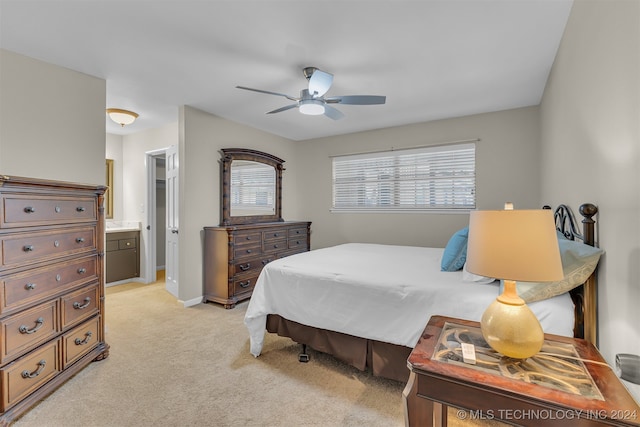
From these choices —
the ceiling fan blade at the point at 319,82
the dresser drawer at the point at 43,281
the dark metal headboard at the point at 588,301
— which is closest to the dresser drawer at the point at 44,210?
the dresser drawer at the point at 43,281

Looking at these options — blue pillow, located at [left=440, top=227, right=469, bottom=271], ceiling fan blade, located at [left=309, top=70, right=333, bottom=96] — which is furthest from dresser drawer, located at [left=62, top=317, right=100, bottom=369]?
blue pillow, located at [left=440, top=227, right=469, bottom=271]

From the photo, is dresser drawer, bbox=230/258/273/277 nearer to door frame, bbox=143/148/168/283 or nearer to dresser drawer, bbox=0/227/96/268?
dresser drawer, bbox=0/227/96/268

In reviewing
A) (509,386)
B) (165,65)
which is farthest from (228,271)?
(509,386)

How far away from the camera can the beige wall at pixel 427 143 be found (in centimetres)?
372

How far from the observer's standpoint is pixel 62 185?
201 cm

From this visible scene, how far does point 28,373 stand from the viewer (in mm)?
1793

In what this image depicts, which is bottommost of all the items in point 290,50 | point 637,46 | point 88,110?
point 637,46

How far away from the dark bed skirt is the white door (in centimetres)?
236

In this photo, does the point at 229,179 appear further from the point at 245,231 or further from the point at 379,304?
the point at 379,304

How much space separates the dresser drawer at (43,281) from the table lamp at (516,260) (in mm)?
2427

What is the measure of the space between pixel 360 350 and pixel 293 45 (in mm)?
2287

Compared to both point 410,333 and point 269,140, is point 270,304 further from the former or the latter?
point 269,140

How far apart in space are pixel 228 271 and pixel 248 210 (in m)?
1.12

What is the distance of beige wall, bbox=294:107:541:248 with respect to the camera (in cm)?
372
